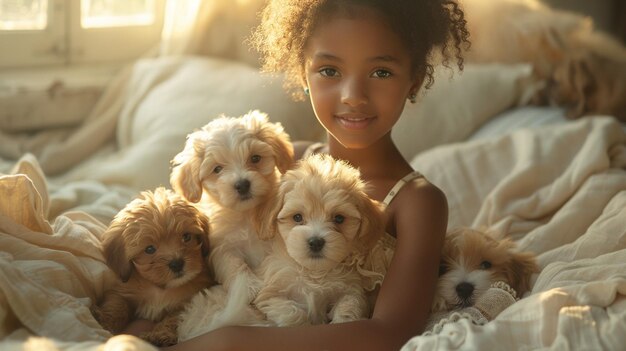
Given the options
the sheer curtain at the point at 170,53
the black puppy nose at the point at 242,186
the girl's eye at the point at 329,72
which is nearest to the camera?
the black puppy nose at the point at 242,186

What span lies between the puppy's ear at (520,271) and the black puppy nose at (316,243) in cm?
55

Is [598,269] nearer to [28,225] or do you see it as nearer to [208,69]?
[28,225]

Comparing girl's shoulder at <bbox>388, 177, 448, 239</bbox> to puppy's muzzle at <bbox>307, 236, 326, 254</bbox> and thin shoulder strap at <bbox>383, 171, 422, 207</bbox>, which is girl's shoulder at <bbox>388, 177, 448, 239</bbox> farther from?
puppy's muzzle at <bbox>307, 236, 326, 254</bbox>

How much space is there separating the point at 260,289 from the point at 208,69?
6.40 feet

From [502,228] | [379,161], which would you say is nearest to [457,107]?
[502,228]

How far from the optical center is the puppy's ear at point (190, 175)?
6.53 ft

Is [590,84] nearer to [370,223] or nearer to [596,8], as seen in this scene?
[596,8]

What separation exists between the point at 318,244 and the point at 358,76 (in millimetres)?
468

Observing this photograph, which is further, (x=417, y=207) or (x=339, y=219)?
(x=417, y=207)

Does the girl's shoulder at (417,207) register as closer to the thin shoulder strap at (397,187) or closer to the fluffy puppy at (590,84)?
the thin shoulder strap at (397,187)

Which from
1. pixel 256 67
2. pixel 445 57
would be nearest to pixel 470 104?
pixel 256 67

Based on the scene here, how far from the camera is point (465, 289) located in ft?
6.29

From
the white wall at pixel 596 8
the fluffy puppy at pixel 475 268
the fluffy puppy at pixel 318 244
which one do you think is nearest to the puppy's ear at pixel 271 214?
the fluffy puppy at pixel 318 244

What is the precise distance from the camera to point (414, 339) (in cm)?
166
